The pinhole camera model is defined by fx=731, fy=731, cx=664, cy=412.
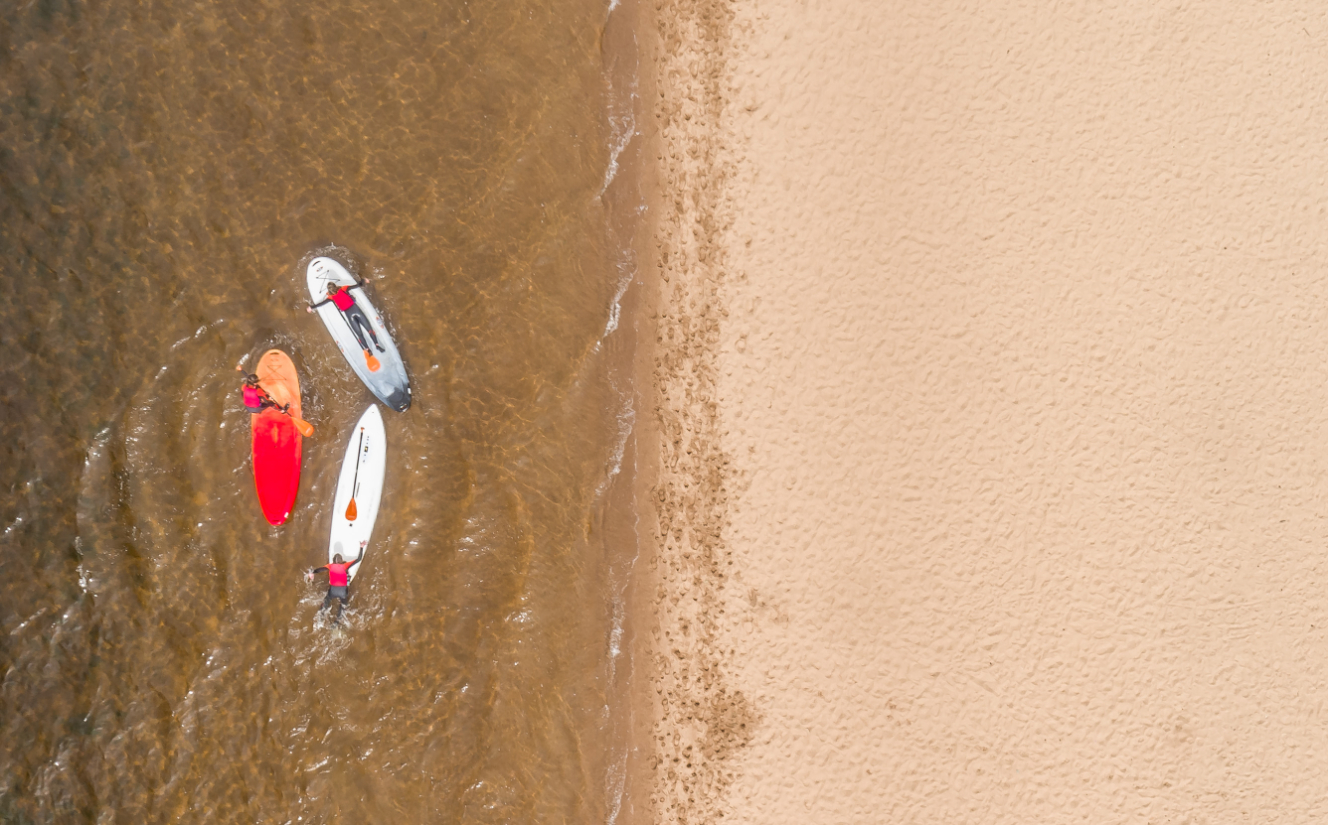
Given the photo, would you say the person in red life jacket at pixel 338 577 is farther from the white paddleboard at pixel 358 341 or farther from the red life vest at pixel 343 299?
the red life vest at pixel 343 299

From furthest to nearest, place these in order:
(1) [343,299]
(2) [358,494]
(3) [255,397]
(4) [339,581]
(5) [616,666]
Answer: (5) [616,666]
(2) [358,494]
(1) [343,299]
(4) [339,581]
(3) [255,397]

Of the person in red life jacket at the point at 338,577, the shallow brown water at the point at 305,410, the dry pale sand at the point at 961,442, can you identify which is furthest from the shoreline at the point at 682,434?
the person in red life jacket at the point at 338,577

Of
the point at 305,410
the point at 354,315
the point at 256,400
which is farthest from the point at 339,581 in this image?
the point at 354,315

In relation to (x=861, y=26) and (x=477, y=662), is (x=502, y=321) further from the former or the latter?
(x=861, y=26)

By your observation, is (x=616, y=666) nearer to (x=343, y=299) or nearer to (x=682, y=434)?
(x=682, y=434)

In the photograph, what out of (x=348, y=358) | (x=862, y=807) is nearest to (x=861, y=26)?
(x=348, y=358)
